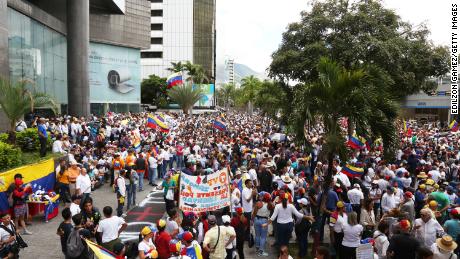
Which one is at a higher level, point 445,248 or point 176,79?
point 176,79

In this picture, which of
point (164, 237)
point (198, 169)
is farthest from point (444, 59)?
point (164, 237)

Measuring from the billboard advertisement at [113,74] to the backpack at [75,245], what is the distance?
43415 mm

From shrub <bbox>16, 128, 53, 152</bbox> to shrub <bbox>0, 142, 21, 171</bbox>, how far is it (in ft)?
9.51

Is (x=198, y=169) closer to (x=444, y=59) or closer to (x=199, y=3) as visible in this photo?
(x=444, y=59)

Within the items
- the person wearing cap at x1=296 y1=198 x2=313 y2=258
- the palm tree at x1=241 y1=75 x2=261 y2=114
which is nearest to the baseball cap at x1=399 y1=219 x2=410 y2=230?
the person wearing cap at x1=296 y1=198 x2=313 y2=258

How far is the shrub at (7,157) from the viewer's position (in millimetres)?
12273

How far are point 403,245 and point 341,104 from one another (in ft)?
11.4

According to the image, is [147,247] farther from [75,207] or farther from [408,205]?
[408,205]

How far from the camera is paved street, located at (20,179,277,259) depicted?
9.29 m

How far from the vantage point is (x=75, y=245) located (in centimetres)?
680

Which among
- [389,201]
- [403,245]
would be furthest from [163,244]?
[389,201]

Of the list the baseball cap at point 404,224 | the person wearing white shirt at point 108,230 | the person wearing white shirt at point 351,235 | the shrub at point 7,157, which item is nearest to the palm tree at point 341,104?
the person wearing white shirt at point 351,235

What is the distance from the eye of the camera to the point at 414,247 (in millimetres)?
7000

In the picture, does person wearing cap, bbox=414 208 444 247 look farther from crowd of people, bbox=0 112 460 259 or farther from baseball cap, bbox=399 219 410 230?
baseball cap, bbox=399 219 410 230
